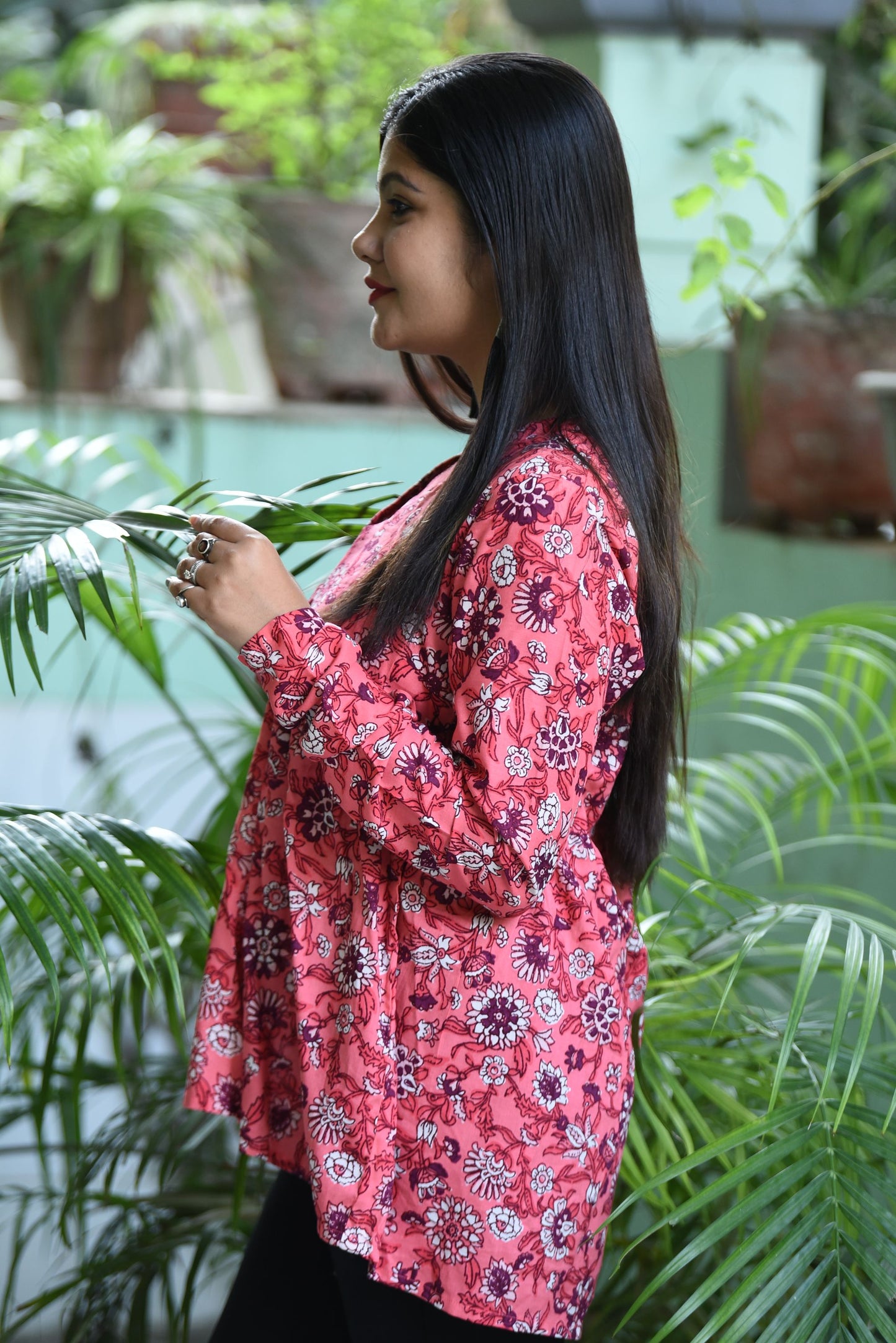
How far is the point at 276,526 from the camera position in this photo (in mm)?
1000

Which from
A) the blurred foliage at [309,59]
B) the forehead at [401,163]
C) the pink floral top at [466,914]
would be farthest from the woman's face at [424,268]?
the blurred foliage at [309,59]

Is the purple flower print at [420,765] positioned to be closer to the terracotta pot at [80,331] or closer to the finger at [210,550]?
the finger at [210,550]

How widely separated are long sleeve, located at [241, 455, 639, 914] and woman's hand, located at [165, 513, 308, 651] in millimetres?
14

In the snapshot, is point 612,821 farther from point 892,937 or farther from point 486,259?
point 486,259

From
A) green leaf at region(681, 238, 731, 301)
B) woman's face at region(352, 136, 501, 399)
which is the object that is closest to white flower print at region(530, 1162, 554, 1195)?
woman's face at region(352, 136, 501, 399)

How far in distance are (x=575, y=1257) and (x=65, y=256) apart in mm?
1685

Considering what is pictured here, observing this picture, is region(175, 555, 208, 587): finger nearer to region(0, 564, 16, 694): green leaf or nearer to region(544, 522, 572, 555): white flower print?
region(0, 564, 16, 694): green leaf

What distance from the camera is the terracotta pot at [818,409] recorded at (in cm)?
184

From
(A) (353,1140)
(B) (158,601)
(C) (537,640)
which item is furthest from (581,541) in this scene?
(B) (158,601)

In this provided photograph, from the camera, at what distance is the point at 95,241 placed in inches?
81.0

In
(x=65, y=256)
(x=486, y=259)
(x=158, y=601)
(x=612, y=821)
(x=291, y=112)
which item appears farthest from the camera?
(x=291, y=112)

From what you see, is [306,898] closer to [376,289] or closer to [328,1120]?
[328,1120]

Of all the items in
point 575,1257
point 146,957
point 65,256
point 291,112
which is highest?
point 291,112

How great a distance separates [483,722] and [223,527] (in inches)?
8.3
